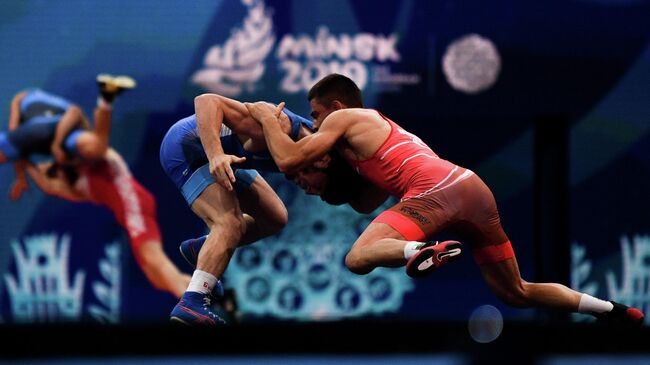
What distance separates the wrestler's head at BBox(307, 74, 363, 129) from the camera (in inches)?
174

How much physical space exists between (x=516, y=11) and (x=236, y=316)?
10.2ft

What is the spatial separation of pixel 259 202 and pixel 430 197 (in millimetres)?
907

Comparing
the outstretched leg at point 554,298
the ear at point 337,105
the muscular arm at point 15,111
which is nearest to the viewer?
the outstretched leg at point 554,298

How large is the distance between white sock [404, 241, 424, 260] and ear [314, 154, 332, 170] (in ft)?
2.97

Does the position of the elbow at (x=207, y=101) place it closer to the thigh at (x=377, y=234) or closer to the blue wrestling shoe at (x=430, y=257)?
the thigh at (x=377, y=234)

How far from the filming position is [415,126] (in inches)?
295

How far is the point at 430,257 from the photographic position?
3562mm

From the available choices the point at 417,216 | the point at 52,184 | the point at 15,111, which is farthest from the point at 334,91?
the point at 15,111

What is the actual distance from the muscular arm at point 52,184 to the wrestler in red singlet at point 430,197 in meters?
4.01

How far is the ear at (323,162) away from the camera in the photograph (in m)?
4.51

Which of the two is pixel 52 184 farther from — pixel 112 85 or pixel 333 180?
pixel 333 180

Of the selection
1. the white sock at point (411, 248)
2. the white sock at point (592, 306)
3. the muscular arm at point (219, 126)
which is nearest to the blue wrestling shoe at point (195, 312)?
the muscular arm at point (219, 126)

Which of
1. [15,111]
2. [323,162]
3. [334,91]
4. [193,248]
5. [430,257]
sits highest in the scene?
[334,91]

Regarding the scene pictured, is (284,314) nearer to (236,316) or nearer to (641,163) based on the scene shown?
(236,316)
